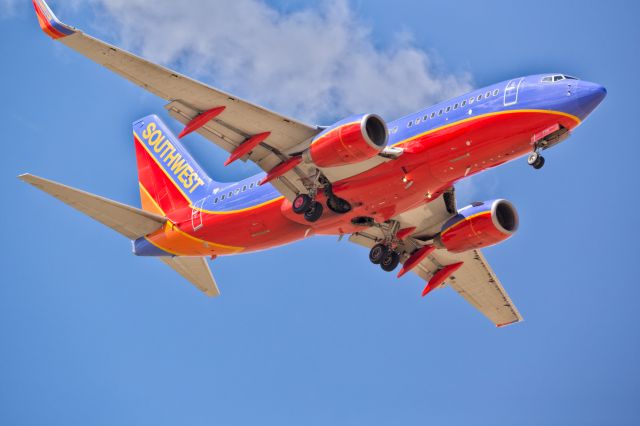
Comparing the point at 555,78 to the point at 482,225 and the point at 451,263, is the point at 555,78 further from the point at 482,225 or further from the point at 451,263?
the point at 451,263

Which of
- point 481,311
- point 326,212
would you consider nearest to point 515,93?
point 326,212

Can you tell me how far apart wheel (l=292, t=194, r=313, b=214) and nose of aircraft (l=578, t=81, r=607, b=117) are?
11.3 metres

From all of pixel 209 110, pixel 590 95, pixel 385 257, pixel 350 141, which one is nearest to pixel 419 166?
pixel 350 141

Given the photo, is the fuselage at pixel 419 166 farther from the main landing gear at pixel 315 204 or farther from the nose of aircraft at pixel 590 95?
the main landing gear at pixel 315 204

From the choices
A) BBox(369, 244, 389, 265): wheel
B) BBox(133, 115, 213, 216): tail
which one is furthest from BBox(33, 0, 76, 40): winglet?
BBox(369, 244, 389, 265): wheel

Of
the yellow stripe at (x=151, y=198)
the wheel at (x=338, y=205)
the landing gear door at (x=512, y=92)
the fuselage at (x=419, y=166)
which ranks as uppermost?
the yellow stripe at (x=151, y=198)

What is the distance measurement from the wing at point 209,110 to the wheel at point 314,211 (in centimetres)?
128

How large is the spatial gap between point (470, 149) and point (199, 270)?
52.3ft

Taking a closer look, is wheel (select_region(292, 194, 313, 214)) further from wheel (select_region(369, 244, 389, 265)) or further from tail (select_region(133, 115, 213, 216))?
tail (select_region(133, 115, 213, 216))

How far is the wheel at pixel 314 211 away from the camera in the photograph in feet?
127

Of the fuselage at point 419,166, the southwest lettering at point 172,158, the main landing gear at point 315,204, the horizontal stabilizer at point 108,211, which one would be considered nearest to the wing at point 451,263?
the fuselage at point 419,166

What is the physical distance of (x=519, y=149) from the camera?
36375 mm

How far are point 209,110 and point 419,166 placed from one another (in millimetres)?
8506

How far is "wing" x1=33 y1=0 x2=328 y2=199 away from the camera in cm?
3466
